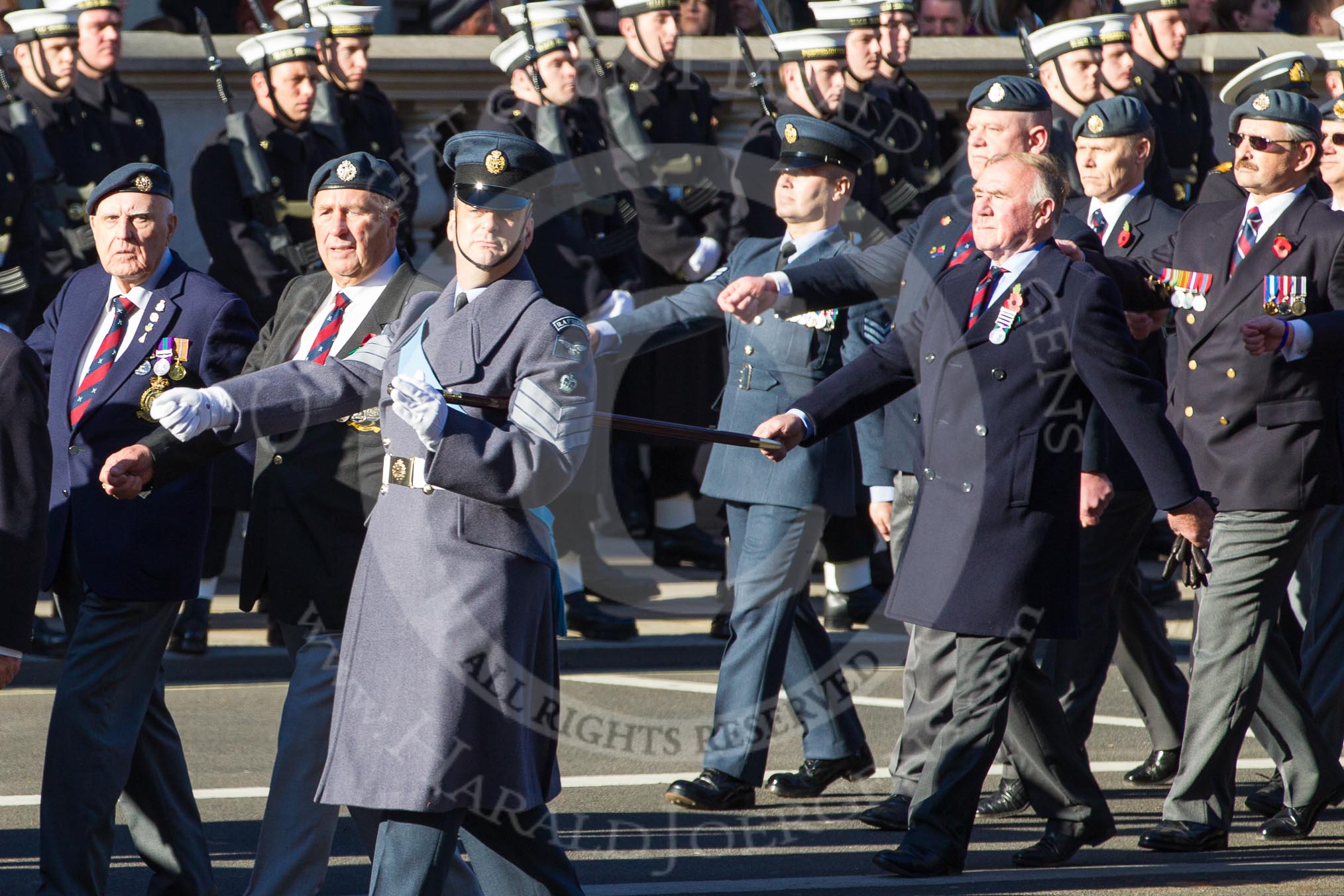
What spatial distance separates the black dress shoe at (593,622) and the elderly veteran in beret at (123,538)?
12.9 feet

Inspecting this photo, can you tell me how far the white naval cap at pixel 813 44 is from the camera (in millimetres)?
11227

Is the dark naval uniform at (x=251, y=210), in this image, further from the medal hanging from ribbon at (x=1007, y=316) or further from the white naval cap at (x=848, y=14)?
the medal hanging from ribbon at (x=1007, y=316)

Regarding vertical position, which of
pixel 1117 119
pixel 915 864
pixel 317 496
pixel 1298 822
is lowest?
pixel 1298 822

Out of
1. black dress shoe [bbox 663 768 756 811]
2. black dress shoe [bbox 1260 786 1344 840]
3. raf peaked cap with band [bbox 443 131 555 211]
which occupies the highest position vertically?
raf peaked cap with band [bbox 443 131 555 211]

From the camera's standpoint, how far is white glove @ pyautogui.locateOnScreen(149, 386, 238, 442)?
4.84 meters

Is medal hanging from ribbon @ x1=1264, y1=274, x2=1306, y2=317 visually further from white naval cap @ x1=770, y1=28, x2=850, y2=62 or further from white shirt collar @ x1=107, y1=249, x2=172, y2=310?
Result: white naval cap @ x1=770, y1=28, x2=850, y2=62

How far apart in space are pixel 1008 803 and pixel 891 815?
0.53 meters

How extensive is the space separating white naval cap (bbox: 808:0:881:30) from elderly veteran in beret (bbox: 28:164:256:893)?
237 inches

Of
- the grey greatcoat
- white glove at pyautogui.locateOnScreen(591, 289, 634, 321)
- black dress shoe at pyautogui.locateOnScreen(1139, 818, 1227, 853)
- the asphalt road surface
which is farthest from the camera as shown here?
white glove at pyautogui.locateOnScreen(591, 289, 634, 321)

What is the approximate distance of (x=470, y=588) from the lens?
15.6 ft

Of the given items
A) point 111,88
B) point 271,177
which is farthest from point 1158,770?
point 111,88


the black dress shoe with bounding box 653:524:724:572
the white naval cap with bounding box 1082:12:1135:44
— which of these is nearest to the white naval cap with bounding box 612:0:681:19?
the white naval cap with bounding box 1082:12:1135:44

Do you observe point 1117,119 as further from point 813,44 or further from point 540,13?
point 540,13

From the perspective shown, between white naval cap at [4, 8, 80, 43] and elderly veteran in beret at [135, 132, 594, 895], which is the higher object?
white naval cap at [4, 8, 80, 43]
